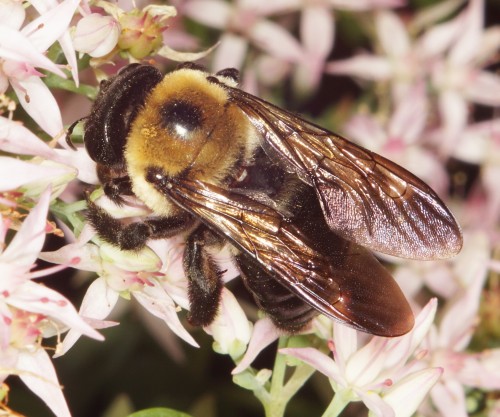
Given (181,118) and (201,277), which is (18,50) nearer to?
(181,118)

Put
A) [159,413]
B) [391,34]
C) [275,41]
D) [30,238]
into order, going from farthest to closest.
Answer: [391,34] < [275,41] < [159,413] < [30,238]

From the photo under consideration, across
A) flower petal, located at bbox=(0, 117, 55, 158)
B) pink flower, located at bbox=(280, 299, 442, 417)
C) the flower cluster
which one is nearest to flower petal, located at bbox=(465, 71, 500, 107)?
the flower cluster

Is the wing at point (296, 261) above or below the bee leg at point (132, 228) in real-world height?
above

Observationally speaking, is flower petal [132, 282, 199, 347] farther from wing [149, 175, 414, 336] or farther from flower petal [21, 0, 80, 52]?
flower petal [21, 0, 80, 52]

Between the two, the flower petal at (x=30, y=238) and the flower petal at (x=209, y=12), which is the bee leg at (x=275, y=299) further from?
the flower petal at (x=209, y=12)

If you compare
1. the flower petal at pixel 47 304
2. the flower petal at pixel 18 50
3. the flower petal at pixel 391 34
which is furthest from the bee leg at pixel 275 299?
the flower petal at pixel 391 34

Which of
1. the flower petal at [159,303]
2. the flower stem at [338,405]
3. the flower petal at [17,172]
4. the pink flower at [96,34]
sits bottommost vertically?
the flower petal at [159,303]

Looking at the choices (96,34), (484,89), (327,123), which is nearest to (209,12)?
(327,123)
